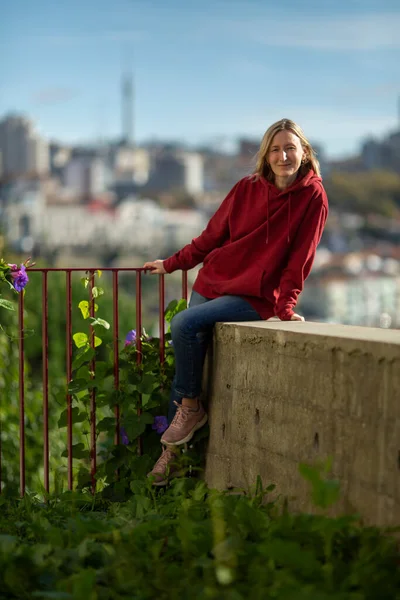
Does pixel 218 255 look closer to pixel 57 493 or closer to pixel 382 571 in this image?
pixel 57 493

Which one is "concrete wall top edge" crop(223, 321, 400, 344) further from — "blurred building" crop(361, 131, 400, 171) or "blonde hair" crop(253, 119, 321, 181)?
"blurred building" crop(361, 131, 400, 171)

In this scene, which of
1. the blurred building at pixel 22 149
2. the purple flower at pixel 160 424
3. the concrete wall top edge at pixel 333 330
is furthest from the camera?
the blurred building at pixel 22 149

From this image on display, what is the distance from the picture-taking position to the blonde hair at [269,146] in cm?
388

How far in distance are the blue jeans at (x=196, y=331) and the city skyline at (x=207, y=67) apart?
131m

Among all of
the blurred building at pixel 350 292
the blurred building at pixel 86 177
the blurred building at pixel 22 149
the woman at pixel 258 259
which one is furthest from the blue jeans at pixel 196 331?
the blurred building at pixel 22 149

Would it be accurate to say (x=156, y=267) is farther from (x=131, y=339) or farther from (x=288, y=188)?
(x=288, y=188)

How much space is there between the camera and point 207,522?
3039mm

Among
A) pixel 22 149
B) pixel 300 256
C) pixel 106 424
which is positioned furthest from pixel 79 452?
pixel 22 149

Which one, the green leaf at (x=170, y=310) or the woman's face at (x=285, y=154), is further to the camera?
the green leaf at (x=170, y=310)

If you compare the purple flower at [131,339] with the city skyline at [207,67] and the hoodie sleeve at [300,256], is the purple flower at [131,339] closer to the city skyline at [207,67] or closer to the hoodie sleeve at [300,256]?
the hoodie sleeve at [300,256]

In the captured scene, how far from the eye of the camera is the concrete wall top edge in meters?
3.03

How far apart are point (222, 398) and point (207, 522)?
859mm

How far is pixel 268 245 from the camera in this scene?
12.6 feet

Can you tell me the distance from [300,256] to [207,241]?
0.43 m
